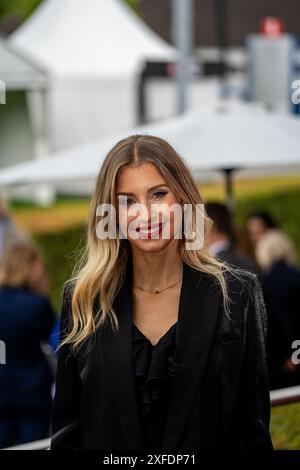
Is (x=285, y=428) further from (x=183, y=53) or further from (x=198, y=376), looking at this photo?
(x=183, y=53)

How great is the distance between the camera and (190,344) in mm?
2562

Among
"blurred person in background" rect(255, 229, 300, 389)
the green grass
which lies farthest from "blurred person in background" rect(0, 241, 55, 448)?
the green grass

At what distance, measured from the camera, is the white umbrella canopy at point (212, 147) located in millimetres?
6234

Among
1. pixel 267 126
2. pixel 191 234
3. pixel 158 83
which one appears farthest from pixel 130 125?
pixel 191 234

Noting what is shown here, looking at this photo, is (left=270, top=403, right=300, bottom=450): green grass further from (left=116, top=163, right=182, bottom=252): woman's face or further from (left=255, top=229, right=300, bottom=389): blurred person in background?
(left=116, top=163, right=182, bottom=252): woman's face

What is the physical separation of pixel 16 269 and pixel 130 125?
16504 mm

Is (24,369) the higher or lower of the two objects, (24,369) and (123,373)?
the lower

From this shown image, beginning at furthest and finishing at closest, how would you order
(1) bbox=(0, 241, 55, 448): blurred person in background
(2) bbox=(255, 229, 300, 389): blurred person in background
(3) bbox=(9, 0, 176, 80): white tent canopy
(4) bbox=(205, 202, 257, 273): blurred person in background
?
(3) bbox=(9, 0, 176, 80): white tent canopy < (4) bbox=(205, 202, 257, 273): blurred person in background < (2) bbox=(255, 229, 300, 389): blurred person in background < (1) bbox=(0, 241, 55, 448): blurred person in background

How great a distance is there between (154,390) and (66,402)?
0.81 ft

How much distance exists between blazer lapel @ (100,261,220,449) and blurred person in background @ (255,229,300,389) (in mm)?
3226

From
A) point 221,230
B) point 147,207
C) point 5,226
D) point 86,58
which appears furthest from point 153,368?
point 86,58

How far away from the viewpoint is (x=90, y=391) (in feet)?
8.61

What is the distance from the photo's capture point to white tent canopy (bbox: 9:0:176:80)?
20109 millimetres

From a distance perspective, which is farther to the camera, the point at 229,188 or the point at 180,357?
the point at 229,188
